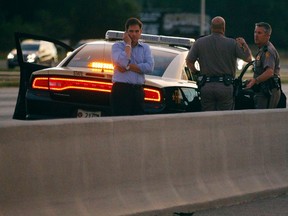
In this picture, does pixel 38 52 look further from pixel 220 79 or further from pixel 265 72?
pixel 220 79

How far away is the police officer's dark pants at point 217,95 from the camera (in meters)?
12.9

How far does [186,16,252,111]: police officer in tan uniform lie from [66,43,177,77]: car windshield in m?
0.79

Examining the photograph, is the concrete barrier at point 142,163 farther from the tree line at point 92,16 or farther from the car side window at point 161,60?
the tree line at point 92,16

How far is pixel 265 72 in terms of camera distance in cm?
1329

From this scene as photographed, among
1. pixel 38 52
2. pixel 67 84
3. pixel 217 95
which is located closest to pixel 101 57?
pixel 67 84

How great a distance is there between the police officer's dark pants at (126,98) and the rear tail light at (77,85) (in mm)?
484

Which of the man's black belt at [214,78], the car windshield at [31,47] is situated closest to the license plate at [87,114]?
the man's black belt at [214,78]

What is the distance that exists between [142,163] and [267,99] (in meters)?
4.69

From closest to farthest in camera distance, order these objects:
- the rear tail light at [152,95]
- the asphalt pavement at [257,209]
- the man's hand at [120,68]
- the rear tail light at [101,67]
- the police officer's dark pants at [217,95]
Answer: the asphalt pavement at [257,209] < the man's hand at [120,68] < the police officer's dark pants at [217,95] < the rear tail light at [152,95] < the rear tail light at [101,67]

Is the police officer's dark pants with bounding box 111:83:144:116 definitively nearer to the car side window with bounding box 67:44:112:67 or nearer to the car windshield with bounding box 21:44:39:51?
the car side window with bounding box 67:44:112:67

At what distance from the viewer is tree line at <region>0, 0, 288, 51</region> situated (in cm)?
8150

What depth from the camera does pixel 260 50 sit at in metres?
13.6

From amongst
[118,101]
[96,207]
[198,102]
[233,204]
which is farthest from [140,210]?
[198,102]

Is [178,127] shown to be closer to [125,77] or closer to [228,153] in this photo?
[228,153]
